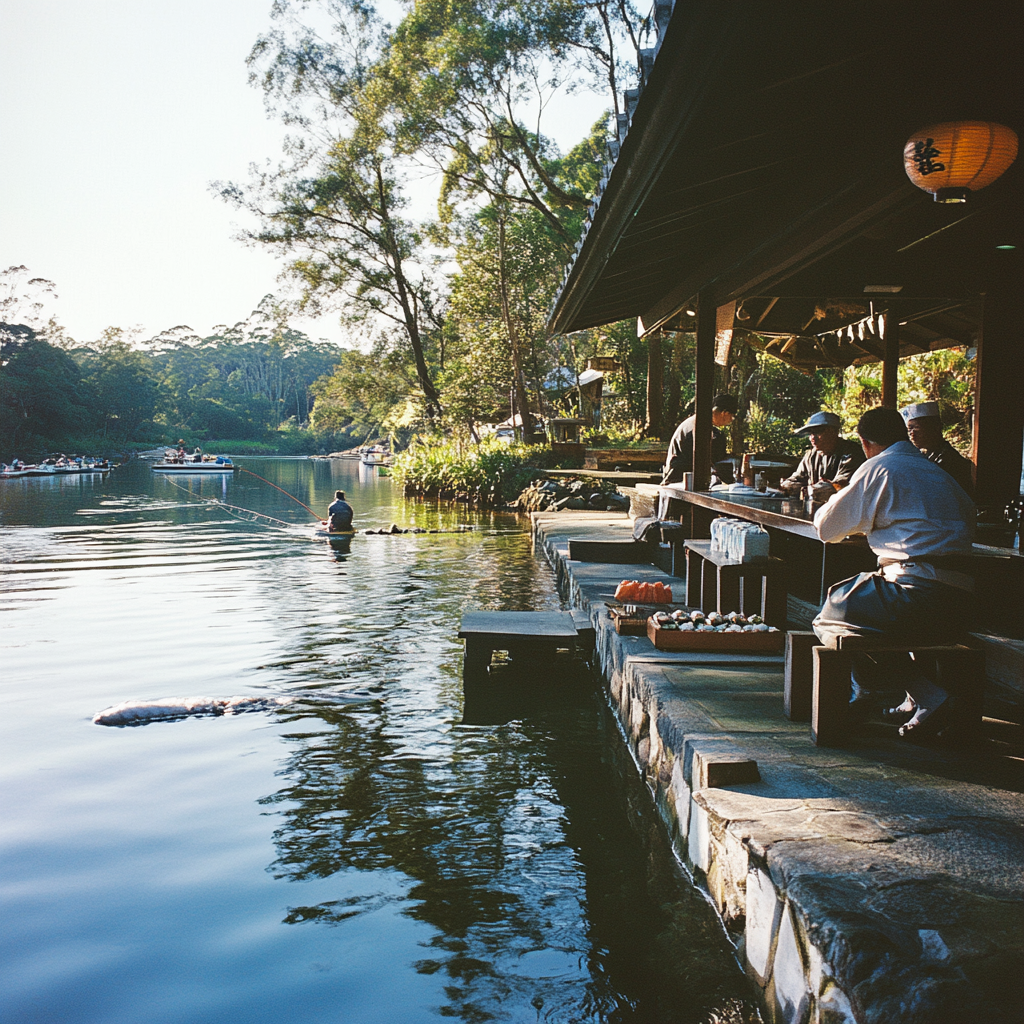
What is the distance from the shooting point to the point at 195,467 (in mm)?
50406

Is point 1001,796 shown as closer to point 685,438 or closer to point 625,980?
point 625,980

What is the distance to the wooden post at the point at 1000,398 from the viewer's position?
717cm

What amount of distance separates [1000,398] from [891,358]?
5.09 ft

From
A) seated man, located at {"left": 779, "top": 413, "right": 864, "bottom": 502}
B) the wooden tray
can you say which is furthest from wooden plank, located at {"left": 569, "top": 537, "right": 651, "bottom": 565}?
the wooden tray

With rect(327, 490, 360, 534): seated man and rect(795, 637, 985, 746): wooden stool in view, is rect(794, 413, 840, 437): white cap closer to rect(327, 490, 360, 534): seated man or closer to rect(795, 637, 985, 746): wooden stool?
rect(795, 637, 985, 746): wooden stool

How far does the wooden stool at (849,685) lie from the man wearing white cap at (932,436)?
2.71 meters

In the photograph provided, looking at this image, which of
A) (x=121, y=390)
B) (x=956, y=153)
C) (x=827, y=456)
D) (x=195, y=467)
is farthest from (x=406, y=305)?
(x=121, y=390)

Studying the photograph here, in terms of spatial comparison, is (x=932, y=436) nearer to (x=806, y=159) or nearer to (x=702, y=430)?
(x=806, y=159)

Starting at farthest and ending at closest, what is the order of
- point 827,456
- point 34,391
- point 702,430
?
point 34,391, point 702,430, point 827,456

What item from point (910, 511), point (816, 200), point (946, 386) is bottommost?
point (910, 511)

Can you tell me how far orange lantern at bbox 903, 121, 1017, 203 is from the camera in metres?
4.20

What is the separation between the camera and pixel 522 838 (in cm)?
438

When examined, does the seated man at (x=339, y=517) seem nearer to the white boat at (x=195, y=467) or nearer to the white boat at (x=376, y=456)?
the white boat at (x=195, y=467)

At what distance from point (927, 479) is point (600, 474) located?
16.5 m
